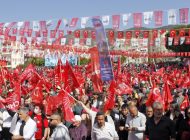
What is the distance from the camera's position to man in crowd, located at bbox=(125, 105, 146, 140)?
770cm

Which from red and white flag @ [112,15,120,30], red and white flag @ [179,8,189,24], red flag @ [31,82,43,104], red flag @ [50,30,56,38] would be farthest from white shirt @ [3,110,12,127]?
red flag @ [50,30,56,38]

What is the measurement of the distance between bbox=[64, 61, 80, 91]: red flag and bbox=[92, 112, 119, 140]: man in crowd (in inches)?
238

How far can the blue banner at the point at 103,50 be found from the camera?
10445 millimetres

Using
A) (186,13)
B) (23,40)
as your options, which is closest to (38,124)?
(186,13)

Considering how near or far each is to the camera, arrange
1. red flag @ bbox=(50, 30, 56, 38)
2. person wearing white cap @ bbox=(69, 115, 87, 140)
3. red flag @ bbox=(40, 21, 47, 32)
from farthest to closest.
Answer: red flag @ bbox=(50, 30, 56, 38)
red flag @ bbox=(40, 21, 47, 32)
person wearing white cap @ bbox=(69, 115, 87, 140)

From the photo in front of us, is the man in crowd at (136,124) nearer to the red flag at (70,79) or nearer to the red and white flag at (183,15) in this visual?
the red flag at (70,79)

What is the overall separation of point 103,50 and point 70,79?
11.7 ft

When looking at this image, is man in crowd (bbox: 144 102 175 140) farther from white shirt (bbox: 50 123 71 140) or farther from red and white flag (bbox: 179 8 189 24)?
red and white flag (bbox: 179 8 189 24)

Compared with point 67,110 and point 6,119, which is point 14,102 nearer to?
point 6,119

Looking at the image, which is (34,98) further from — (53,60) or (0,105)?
(53,60)

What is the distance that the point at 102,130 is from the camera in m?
7.15

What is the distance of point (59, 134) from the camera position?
7.04 metres

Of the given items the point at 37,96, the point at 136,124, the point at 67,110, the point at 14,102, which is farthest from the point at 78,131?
the point at 37,96

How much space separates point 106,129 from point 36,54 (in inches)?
2840
